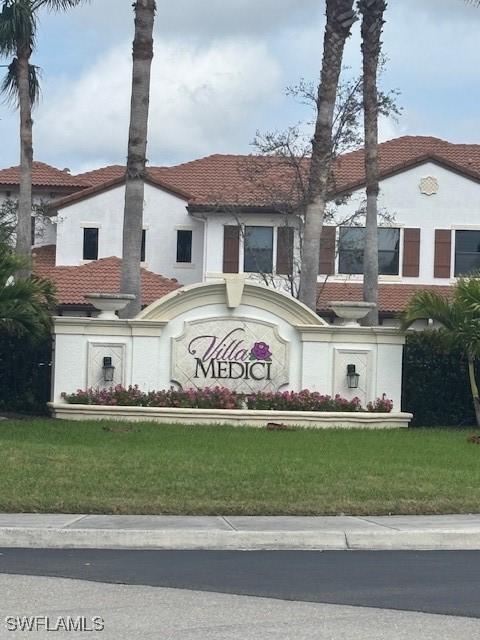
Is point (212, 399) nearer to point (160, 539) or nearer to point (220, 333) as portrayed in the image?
point (220, 333)

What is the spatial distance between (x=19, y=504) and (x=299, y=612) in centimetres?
492

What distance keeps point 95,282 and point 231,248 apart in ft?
17.4

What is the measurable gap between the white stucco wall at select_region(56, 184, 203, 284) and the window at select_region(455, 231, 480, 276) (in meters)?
9.91

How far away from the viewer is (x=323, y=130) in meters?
24.0

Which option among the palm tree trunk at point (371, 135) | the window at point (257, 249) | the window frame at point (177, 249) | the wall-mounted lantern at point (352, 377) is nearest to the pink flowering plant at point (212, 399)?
the wall-mounted lantern at point (352, 377)

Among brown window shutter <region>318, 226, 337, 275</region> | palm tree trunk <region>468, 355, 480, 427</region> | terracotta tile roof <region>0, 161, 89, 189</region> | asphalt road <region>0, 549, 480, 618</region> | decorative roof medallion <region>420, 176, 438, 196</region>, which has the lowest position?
asphalt road <region>0, 549, 480, 618</region>

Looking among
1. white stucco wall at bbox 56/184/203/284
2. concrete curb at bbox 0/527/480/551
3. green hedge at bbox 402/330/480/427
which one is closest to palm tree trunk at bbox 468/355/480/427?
green hedge at bbox 402/330/480/427

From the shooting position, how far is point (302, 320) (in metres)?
22.2

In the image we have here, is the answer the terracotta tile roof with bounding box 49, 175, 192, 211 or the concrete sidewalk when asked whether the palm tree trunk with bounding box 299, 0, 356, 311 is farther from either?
the terracotta tile roof with bounding box 49, 175, 192, 211

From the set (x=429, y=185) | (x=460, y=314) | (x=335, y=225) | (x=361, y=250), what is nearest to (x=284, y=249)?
(x=335, y=225)

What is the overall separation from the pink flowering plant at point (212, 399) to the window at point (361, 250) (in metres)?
18.1

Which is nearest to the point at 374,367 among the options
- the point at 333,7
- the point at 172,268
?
the point at 333,7

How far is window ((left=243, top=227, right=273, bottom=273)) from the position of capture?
4050cm

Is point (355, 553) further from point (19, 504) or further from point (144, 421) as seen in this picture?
point (144, 421)
